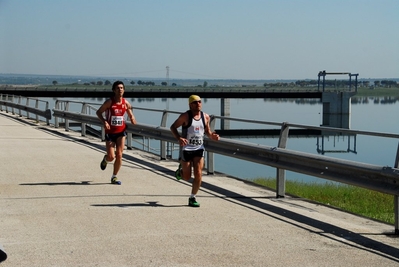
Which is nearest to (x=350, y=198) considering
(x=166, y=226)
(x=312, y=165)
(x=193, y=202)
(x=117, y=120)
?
(x=117, y=120)

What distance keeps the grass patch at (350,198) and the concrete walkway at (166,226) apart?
216 centimetres

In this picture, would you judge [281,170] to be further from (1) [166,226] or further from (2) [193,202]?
(1) [166,226]

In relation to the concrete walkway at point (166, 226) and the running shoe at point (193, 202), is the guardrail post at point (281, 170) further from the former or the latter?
the running shoe at point (193, 202)

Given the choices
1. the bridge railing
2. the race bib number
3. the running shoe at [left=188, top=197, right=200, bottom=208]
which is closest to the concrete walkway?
the running shoe at [left=188, top=197, right=200, bottom=208]

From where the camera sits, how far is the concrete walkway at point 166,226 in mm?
7441

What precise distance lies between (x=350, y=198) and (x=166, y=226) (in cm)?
851

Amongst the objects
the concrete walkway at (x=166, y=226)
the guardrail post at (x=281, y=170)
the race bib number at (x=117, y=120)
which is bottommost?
the concrete walkway at (x=166, y=226)

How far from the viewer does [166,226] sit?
29.7ft

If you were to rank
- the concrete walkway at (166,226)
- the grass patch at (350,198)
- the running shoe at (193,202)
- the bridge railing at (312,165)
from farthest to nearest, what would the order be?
the grass patch at (350,198), the running shoe at (193,202), the bridge railing at (312,165), the concrete walkway at (166,226)

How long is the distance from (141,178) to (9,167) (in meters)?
3.26

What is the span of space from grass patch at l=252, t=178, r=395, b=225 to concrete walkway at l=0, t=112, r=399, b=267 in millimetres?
2156

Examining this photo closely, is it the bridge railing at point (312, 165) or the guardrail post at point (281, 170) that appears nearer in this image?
the bridge railing at point (312, 165)

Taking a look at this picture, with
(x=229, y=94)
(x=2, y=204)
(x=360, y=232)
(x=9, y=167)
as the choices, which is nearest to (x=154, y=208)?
(x=2, y=204)

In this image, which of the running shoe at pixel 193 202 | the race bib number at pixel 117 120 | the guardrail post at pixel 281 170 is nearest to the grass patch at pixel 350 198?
the guardrail post at pixel 281 170
